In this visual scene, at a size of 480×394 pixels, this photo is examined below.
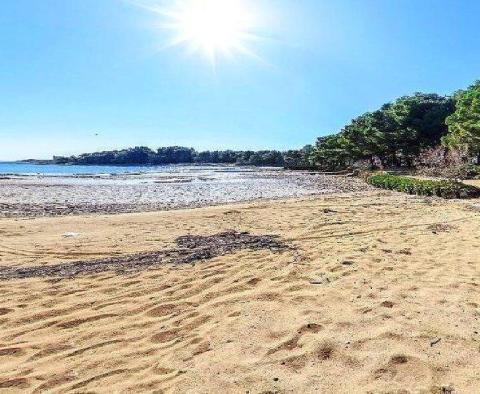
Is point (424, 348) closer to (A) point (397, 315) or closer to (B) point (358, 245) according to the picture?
(A) point (397, 315)

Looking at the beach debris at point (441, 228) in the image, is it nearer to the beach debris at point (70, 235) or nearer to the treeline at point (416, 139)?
the beach debris at point (70, 235)

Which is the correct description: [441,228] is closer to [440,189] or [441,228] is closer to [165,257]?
[165,257]

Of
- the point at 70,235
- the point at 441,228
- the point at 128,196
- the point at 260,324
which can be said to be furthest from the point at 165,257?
→ the point at 128,196

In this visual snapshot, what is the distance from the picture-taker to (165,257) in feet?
25.8

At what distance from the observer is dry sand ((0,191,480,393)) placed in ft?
10.9

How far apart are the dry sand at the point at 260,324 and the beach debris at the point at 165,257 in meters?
0.36

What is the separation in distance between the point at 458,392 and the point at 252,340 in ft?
5.99

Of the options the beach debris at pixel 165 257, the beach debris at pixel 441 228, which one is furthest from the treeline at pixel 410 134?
the beach debris at pixel 165 257

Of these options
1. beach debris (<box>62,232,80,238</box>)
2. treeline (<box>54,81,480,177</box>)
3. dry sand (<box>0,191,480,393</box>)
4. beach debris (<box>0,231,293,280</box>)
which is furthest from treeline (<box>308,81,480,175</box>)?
dry sand (<box>0,191,480,393</box>)

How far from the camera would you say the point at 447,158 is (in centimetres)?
A: 4194

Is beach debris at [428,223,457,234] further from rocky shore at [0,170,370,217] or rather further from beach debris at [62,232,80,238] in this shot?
rocky shore at [0,170,370,217]

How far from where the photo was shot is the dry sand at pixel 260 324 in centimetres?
333

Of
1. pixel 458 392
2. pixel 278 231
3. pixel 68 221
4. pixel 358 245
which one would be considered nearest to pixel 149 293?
pixel 458 392

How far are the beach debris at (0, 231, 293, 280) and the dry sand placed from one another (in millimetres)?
360
